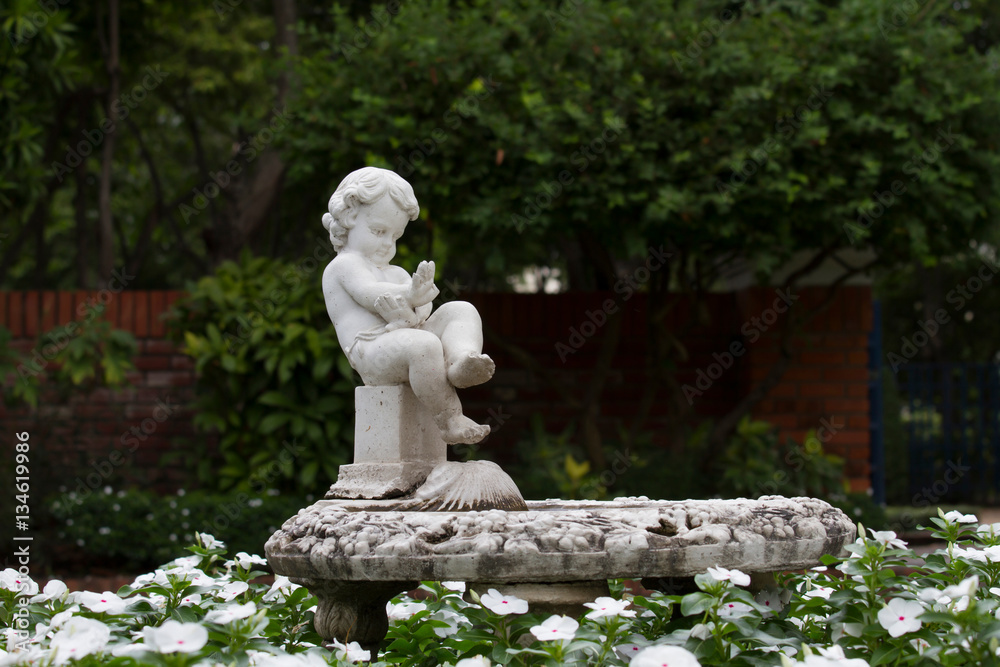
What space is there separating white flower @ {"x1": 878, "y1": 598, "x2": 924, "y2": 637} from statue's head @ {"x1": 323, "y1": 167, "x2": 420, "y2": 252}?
5.98ft

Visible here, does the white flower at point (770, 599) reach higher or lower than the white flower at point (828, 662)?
lower

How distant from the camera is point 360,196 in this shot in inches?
127

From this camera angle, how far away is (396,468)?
3066 millimetres

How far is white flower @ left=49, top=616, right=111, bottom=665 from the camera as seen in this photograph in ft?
7.04

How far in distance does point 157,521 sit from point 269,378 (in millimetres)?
1096

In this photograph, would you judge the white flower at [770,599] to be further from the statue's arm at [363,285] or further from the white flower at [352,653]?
the statue's arm at [363,285]

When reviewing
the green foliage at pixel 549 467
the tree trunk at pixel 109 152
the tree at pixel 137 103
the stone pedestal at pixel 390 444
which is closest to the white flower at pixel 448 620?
the stone pedestal at pixel 390 444

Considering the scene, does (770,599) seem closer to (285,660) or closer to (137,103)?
(285,660)

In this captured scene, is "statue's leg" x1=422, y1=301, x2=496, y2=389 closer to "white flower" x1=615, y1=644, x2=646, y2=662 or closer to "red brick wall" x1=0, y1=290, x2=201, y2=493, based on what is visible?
"white flower" x1=615, y1=644, x2=646, y2=662

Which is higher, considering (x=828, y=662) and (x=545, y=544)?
(x=545, y=544)

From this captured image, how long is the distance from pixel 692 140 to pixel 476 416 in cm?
256

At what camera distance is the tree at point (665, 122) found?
5969mm

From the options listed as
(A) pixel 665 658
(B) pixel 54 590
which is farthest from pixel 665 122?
(A) pixel 665 658

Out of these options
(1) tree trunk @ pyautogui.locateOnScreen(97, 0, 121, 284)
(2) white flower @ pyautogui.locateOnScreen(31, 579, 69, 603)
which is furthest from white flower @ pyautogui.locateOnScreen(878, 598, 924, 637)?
(1) tree trunk @ pyautogui.locateOnScreen(97, 0, 121, 284)
